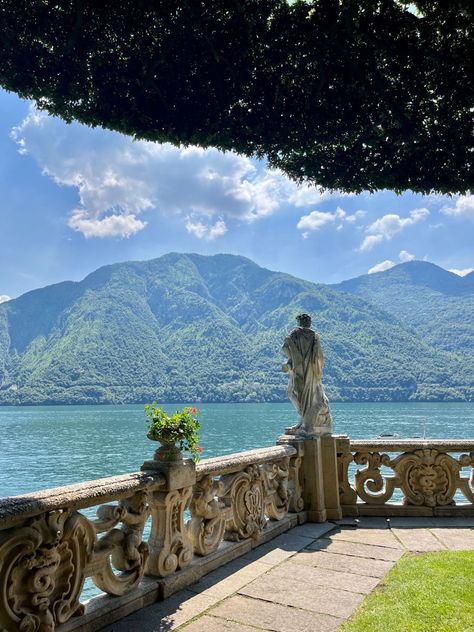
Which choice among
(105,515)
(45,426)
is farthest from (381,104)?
(45,426)

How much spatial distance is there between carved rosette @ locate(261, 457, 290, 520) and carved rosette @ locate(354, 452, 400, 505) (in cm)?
119

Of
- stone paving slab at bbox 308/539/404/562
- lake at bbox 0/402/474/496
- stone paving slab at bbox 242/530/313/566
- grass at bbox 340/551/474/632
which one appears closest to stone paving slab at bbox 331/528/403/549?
stone paving slab at bbox 308/539/404/562

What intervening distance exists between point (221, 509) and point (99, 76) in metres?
3.98

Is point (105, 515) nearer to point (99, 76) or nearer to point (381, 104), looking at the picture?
point (99, 76)

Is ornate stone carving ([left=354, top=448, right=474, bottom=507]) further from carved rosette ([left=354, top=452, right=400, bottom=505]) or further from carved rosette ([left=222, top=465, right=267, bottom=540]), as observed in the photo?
carved rosette ([left=222, top=465, right=267, bottom=540])

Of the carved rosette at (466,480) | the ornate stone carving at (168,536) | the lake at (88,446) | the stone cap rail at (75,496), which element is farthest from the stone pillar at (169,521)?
the lake at (88,446)

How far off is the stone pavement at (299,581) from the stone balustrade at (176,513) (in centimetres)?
20

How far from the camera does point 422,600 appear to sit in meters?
3.86

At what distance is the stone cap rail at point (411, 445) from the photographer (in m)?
7.01

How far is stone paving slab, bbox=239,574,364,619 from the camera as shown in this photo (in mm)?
3883

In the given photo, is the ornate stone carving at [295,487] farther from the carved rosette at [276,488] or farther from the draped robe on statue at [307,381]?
the draped robe on statue at [307,381]

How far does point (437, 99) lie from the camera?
14.1 ft

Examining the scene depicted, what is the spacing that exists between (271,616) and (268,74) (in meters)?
4.20

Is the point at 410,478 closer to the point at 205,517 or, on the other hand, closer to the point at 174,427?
the point at 205,517
